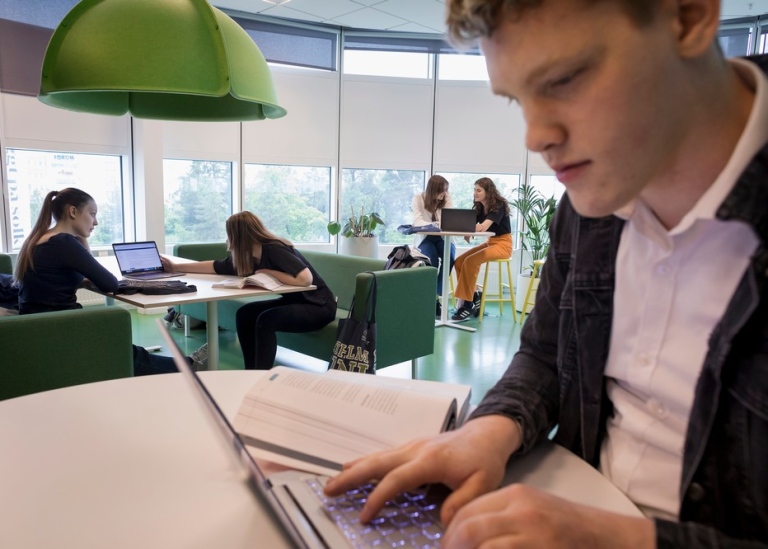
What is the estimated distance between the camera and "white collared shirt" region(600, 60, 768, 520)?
27.0 inches

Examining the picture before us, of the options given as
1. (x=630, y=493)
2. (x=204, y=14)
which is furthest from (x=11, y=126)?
(x=630, y=493)

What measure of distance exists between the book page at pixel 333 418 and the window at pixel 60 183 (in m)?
5.82

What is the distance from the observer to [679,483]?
2.50 feet

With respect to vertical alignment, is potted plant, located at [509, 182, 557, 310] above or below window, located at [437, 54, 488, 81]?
below

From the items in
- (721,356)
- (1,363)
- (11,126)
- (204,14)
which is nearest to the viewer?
(721,356)

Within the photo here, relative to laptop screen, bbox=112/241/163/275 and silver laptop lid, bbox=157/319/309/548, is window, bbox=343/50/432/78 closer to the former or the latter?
laptop screen, bbox=112/241/163/275

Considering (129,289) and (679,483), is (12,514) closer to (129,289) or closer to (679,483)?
(679,483)

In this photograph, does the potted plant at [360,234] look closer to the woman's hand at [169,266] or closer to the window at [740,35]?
the woman's hand at [169,266]

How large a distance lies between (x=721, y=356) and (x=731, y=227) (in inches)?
6.5

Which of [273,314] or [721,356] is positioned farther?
[273,314]

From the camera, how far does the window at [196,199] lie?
6.60 metres

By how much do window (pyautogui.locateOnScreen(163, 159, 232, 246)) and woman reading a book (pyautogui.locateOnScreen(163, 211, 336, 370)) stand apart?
3217 mm

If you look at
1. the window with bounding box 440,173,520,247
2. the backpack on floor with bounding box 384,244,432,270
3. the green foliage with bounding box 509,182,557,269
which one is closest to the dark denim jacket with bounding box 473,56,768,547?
the backpack on floor with bounding box 384,244,432,270

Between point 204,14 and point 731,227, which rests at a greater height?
point 204,14
